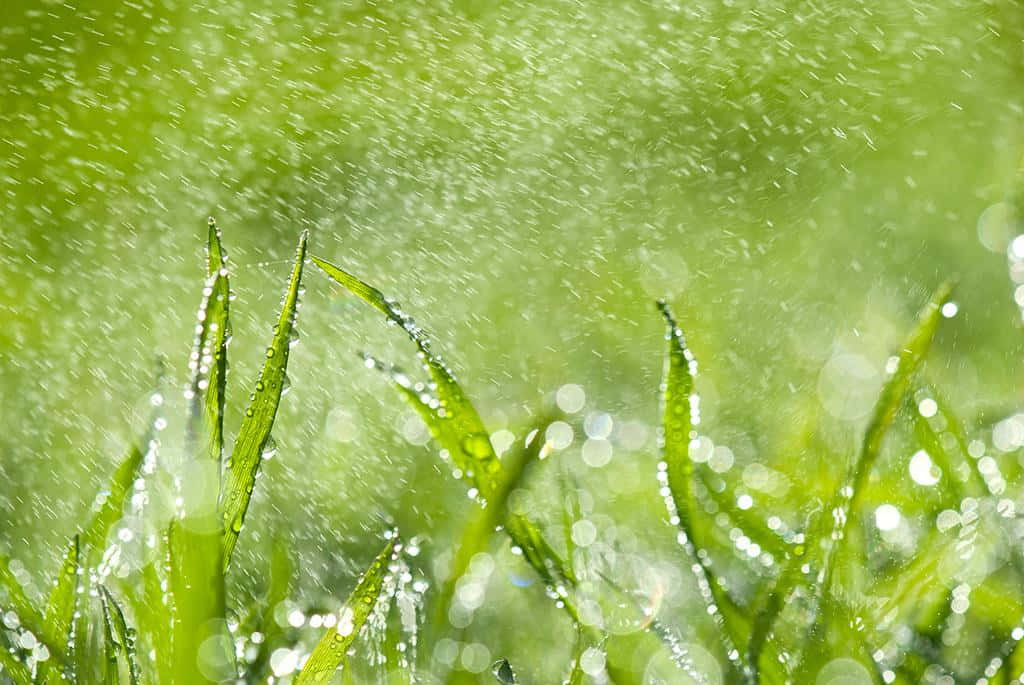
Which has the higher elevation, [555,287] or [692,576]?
[692,576]

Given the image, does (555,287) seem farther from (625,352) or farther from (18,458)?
(18,458)

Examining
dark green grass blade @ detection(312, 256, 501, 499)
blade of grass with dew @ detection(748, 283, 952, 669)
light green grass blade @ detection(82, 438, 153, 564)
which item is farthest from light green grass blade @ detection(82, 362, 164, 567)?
blade of grass with dew @ detection(748, 283, 952, 669)

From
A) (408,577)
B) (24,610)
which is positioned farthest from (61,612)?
(408,577)

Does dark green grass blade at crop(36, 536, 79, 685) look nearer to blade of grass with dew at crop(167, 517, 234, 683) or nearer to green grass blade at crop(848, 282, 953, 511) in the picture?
blade of grass with dew at crop(167, 517, 234, 683)

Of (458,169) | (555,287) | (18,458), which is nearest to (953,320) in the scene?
(555,287)

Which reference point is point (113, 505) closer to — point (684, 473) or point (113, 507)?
point (113, 507)

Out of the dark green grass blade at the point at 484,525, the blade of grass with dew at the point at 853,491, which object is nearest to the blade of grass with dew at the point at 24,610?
the dark green grass blade at the point at 484,525
